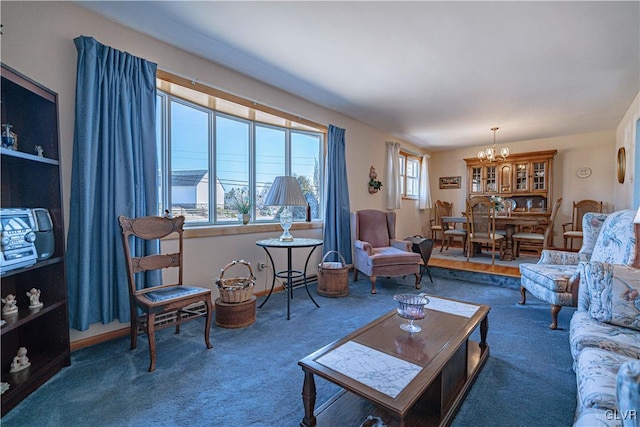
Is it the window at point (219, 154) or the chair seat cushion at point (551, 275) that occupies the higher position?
the window at point (219, 154)

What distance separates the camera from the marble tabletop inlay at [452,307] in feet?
6.21

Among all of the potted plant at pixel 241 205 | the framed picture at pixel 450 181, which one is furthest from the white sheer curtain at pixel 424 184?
the potted plant at pixel 241 205

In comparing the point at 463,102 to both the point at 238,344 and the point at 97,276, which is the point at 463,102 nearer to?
the point at 238,344

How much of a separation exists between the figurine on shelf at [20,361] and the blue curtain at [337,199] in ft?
9.85

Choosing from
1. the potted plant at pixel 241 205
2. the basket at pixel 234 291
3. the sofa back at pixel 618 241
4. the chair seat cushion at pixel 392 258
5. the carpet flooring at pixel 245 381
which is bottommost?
the carpet flooring at pixel 245 381

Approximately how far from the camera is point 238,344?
2.19 m

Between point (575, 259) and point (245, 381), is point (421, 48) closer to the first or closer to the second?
point (575, 259)

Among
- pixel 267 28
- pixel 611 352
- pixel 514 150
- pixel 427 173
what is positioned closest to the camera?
pixel 611 352

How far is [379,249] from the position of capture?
13.2 ft

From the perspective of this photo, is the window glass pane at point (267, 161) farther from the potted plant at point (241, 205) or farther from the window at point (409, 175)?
the window at point (409, 175)

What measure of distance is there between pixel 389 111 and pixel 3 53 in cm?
394

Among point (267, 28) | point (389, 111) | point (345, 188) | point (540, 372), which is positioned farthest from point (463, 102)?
point (540, 372)

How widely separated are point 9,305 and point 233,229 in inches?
68.0

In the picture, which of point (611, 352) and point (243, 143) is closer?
point (611, 352)
